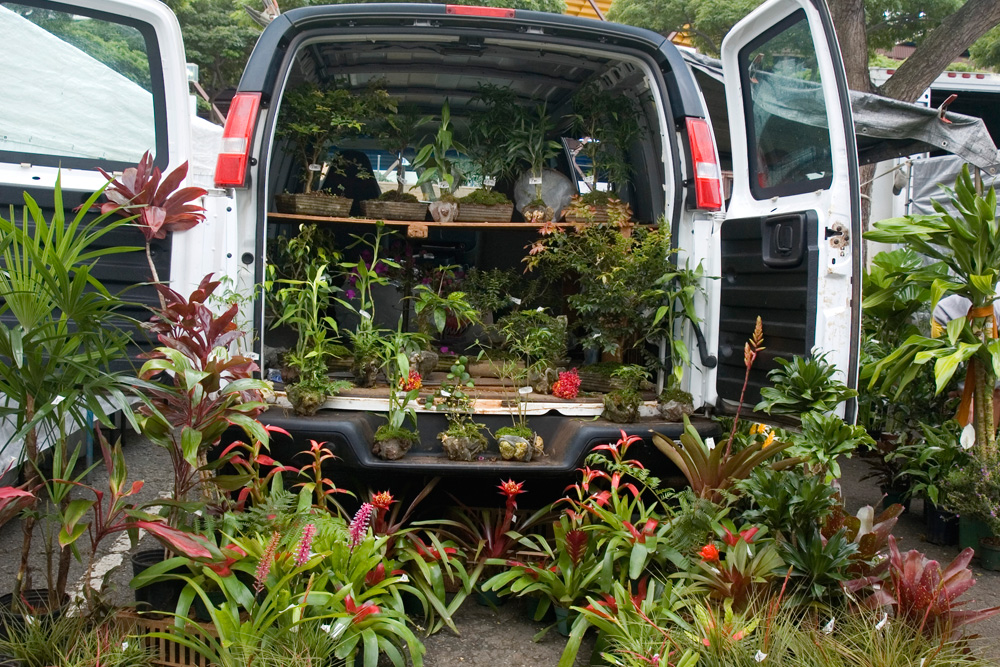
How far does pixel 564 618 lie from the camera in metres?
3.21

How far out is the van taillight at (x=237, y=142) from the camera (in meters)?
3.54

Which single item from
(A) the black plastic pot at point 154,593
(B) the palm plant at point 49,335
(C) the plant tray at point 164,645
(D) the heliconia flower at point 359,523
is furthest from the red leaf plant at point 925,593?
(B) the palm plant at point 49,335

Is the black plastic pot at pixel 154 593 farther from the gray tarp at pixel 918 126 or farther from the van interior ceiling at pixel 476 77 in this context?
the gray tarp at pixel 918 126

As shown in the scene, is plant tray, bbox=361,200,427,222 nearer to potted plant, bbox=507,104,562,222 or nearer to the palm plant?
potted plant, bbox=507,104,562,222

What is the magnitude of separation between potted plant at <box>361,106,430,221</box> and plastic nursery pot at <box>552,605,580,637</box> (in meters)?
2.13

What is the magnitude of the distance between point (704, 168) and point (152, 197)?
91.8 inches

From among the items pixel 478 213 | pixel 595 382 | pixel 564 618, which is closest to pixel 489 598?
pixel 564 618

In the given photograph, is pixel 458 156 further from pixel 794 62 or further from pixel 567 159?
pixel 794 62

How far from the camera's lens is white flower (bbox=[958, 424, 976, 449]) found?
14.2 ft

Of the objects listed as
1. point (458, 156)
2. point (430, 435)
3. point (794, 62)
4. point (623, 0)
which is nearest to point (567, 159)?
point (458, 156)

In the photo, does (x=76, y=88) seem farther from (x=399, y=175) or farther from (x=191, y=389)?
(x=191, y=389)

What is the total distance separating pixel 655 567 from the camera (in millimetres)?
3305

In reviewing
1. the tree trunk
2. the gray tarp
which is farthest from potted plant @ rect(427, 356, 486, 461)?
the tree trunk

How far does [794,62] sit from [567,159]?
2.27 m
